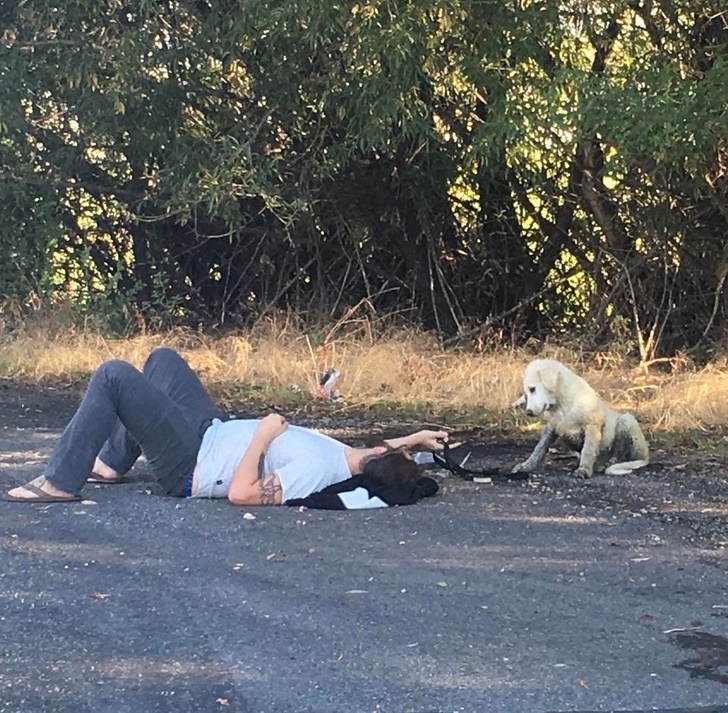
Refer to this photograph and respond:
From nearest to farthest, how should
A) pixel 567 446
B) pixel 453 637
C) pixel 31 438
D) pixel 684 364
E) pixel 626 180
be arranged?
1. pixel 453 637
2. pixel 567 446
3. pixel 31 438
4. pixel 684 364
5. pixel 626 180

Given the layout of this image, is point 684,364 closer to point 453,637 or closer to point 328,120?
point 328,120

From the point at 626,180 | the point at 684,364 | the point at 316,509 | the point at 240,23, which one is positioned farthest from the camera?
the point at 626,180

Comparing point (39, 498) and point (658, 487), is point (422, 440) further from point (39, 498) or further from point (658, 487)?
point (39, 498)

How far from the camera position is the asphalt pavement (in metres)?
3.96

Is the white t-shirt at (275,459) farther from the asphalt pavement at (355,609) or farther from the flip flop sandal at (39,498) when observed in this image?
the flip flop sandal at (39,498)

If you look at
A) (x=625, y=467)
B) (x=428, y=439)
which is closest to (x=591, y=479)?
(x=625, y=467)

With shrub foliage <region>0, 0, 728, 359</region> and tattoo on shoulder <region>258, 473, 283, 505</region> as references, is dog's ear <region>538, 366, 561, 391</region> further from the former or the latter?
shrub foliage <region>0, 0, 728, 359</region>

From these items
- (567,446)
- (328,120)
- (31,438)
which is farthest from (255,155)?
(567,446)

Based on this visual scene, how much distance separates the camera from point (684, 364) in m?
12.0

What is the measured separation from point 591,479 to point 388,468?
1576mm

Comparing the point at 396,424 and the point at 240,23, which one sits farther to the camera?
the point at 240,23

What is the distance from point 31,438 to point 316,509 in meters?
3.18

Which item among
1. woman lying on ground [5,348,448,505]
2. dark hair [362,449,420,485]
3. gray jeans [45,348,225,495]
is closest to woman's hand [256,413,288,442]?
woman lying on ground [5,348,448,505]

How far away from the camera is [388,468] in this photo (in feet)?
22.1
